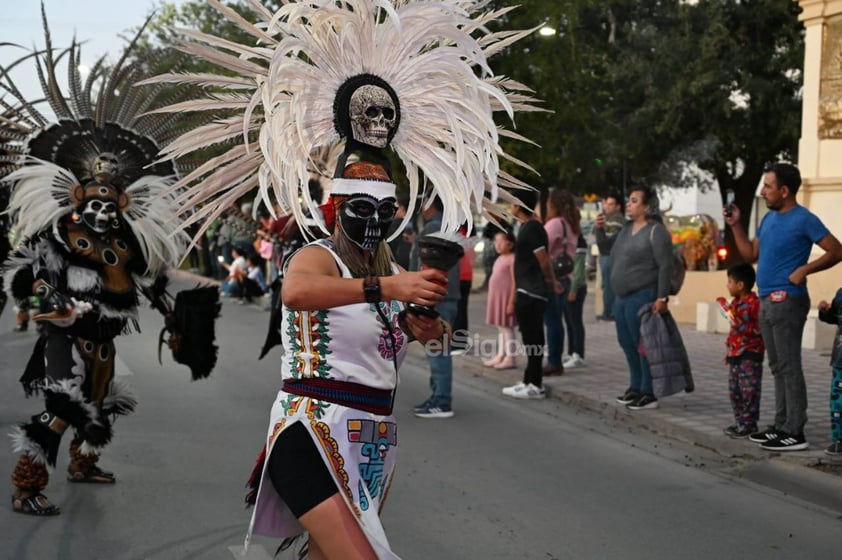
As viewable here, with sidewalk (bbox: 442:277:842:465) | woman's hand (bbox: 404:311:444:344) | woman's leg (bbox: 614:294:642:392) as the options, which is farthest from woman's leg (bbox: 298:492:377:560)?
woman's leg (bbox: 614:294:642:392)

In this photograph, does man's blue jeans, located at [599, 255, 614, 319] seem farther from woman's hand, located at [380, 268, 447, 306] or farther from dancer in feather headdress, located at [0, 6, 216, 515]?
woman's hand, located at [380, 268, 447, 306]

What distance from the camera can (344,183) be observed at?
3.39 metres

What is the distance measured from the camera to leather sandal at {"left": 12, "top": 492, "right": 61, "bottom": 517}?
18.6 ft

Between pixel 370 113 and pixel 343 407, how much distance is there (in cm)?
100

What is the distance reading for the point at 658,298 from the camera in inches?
332

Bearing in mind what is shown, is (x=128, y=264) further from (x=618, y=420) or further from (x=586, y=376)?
(x=586, y=376)

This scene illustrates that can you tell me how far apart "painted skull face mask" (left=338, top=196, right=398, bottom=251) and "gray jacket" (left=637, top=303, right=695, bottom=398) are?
5.41 metres

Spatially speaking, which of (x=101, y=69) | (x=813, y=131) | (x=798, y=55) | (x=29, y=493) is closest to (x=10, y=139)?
(x=101, y=69)

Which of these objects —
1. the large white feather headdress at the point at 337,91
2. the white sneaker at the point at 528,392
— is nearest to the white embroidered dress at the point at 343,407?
the large white feather headdress at the point at 337,91

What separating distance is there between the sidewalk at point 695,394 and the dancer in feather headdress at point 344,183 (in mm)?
4334

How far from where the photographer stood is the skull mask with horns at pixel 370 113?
3457mm

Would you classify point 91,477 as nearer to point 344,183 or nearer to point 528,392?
point 344,183

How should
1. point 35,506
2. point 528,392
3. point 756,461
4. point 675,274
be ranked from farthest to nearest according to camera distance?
point 528,392
point 675,274
point 756,461
point 35,506

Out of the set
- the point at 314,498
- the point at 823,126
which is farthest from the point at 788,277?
the point at 823,126
